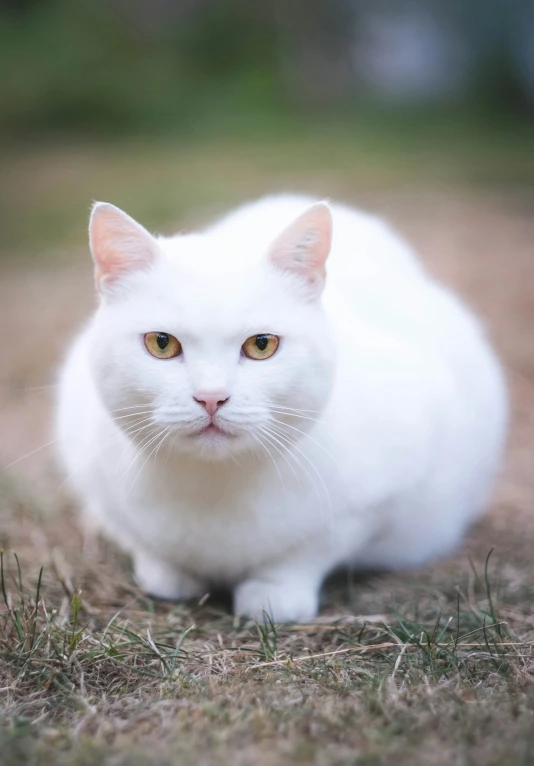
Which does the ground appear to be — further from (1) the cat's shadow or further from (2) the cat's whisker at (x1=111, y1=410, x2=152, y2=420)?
(2) the cat's whisker at (x1=111, y1=410, x2=152, y2=420)

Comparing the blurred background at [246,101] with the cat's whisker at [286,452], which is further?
the blurred background at [246,101]

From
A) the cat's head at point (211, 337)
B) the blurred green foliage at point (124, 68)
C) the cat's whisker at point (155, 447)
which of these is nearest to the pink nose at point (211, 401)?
the cat's head at point (211, 337)

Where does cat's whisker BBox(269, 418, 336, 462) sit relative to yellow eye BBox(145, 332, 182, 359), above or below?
below

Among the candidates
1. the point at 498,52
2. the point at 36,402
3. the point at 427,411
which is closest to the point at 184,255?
the point at 427,411

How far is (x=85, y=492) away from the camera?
7.47 feet

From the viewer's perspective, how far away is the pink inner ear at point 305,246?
1.74 metres

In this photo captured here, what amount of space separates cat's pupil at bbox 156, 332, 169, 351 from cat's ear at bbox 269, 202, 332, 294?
0.29 m

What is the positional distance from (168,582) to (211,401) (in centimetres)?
71

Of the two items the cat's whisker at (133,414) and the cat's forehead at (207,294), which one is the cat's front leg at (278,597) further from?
the cat's forehead at (207,294)

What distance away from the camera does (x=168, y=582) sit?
209 cm

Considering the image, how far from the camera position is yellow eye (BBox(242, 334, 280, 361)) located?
168 cm

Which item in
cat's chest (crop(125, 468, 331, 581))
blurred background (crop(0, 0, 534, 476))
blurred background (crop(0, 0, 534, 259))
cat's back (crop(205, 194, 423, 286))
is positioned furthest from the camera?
blurred background (crop(0, 0, 534, 259))

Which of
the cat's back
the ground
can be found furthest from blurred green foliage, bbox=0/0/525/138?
the cat's back

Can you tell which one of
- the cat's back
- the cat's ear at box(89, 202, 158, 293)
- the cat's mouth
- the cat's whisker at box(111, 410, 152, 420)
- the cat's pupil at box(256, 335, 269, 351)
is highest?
the cat's back
